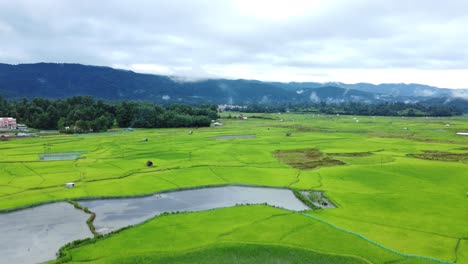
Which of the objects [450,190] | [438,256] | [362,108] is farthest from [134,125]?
[362,108]

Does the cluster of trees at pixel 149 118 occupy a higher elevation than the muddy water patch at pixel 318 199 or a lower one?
higher

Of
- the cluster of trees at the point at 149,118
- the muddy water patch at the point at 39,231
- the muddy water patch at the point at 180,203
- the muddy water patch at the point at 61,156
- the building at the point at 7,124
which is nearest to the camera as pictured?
the muddy water patch at the point at 39,231

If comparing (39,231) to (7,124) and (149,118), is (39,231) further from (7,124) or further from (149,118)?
(149,118)

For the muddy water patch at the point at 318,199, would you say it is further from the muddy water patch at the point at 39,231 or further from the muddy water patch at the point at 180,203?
the muddy water patch at the point at 39,231

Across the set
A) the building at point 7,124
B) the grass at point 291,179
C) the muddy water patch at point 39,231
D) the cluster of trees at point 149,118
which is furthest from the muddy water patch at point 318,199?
the building at point 7,124

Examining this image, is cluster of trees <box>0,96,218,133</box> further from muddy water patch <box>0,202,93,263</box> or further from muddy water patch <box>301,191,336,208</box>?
muddy water patch <box>301,191,336,208</box>

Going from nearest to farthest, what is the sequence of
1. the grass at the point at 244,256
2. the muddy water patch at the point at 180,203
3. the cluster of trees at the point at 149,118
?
the grass at the point at 244,256 < the muddy water patch at the point at 180,203 < the cluster of trees at the point at 149,118

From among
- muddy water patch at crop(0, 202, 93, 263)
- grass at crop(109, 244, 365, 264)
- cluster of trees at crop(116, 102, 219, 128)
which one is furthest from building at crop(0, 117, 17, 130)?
grass at crop(109, 244, 365, 264)

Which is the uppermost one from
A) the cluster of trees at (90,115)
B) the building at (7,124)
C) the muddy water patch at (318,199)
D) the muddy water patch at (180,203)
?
the cluster of trees at (90,115)
